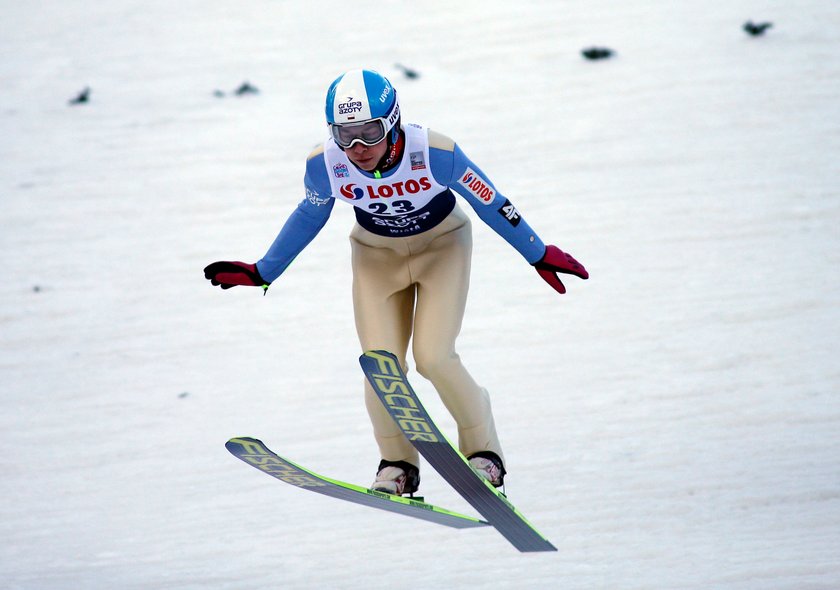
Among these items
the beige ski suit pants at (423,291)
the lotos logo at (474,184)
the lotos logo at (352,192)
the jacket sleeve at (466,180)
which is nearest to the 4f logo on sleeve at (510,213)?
the jacket sleeve at (466,180)

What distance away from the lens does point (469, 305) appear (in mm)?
8523

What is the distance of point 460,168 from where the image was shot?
186 inches

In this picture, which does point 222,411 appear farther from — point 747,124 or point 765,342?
point 747,124

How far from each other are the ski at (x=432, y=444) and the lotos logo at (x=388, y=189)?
0.68 m

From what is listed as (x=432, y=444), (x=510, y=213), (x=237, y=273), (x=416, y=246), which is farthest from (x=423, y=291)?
(x=237, y=273)

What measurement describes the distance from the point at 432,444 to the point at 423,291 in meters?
0.71

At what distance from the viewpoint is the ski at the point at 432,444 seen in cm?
462

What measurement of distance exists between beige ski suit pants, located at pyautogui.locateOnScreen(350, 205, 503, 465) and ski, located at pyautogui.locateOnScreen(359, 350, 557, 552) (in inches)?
12.7

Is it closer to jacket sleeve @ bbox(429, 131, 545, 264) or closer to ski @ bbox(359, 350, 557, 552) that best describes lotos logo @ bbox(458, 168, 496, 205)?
jacket sleeve @ bbox(429, 131, 545, 264)

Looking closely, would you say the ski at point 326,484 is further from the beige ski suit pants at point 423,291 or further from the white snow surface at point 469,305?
the white snow surface at point 469,305

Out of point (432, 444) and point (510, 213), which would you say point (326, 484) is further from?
point (510, 213)

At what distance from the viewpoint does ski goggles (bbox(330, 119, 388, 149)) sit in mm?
4473

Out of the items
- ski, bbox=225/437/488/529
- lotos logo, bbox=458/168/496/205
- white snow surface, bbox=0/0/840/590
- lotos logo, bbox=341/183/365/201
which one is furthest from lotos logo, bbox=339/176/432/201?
white snow surface, bbox=0/0/840/590

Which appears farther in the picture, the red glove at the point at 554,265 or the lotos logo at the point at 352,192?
the red glove at the point at 554,265
